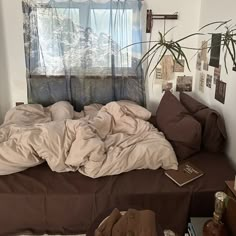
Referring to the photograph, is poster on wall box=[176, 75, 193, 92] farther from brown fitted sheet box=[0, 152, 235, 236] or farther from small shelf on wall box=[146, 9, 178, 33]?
brown fitted sheet box=[0, 152, 235, 236]

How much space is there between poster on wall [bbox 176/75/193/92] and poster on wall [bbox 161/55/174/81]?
96 millimetres

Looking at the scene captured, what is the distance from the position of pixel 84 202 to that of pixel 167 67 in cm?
174

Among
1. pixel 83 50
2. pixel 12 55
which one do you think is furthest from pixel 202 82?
pixel 12 55

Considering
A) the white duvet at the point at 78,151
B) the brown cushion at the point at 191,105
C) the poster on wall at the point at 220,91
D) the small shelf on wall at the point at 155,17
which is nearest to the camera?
the white duvet at the point at 78,151

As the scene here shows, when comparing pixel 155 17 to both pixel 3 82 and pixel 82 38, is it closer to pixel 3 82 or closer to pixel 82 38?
pixel 82 38

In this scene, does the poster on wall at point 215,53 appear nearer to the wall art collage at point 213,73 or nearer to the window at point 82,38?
the wall art collage at point 213,73

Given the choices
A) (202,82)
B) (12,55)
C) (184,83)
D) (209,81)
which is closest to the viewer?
(209,81)

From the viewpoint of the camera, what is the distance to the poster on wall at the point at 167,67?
2.67 metres

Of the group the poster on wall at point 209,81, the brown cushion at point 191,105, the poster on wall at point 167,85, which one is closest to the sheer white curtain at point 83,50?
the poster on wall at point 167,85

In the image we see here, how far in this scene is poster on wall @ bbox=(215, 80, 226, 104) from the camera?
77.0 inches

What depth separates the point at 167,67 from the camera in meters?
2.69

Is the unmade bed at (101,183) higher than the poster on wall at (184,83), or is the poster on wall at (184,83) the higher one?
the poster on wall at (184,83)

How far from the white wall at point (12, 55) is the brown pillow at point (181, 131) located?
62.4 inches

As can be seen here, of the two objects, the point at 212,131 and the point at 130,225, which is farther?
the point at 212,131
